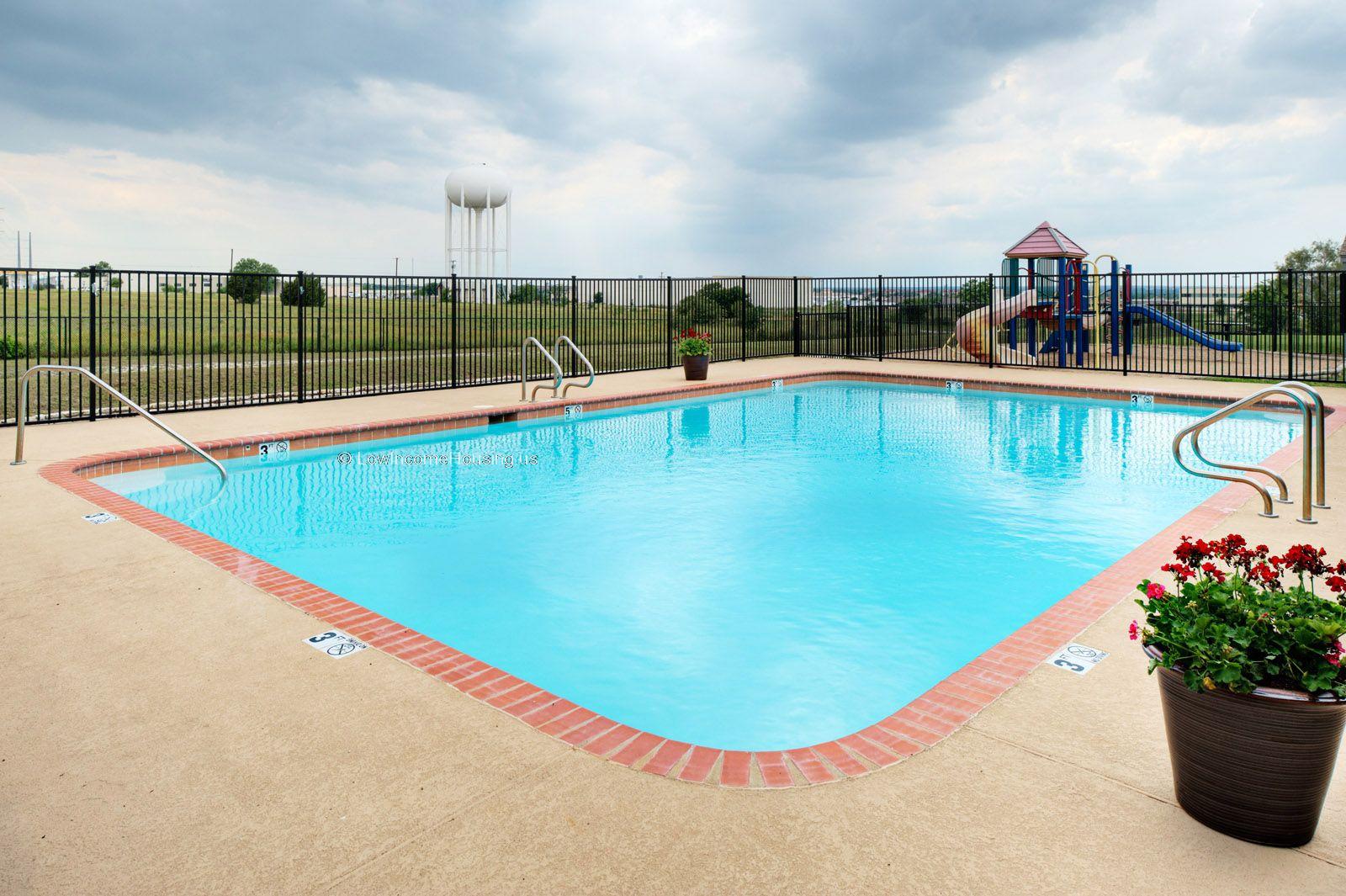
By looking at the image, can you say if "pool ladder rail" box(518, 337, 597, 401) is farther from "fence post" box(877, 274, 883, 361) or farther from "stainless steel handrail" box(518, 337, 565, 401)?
"fence post" box(877, 274, 883, 361)

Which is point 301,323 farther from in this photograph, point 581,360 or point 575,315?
point 575,315

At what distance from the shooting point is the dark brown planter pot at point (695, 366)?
15984 millimetres

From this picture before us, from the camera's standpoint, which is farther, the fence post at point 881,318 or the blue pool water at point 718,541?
the fence post at point 881,318

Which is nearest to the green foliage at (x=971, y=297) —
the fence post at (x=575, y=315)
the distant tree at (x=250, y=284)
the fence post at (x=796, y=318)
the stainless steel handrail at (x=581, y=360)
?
the fence post at (x=796, y=318)

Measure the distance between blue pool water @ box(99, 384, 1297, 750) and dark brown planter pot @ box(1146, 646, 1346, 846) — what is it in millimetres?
1560

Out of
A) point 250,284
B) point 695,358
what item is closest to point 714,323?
point 695,358

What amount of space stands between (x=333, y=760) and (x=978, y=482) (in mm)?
6989

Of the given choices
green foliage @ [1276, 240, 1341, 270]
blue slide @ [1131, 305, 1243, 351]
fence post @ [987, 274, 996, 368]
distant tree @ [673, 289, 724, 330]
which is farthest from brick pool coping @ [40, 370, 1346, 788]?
green foliage @ [1276, 240, 1341, 270]

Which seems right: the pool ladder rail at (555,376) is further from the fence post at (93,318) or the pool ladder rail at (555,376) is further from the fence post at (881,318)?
the fence post at (881,318)

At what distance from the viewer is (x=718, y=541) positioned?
647 cm

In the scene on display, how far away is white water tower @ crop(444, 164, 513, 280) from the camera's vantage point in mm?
37906

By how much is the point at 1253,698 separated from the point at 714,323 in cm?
1914

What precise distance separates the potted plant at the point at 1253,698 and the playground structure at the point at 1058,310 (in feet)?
54.8

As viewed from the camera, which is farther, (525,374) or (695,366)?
(695,366)
